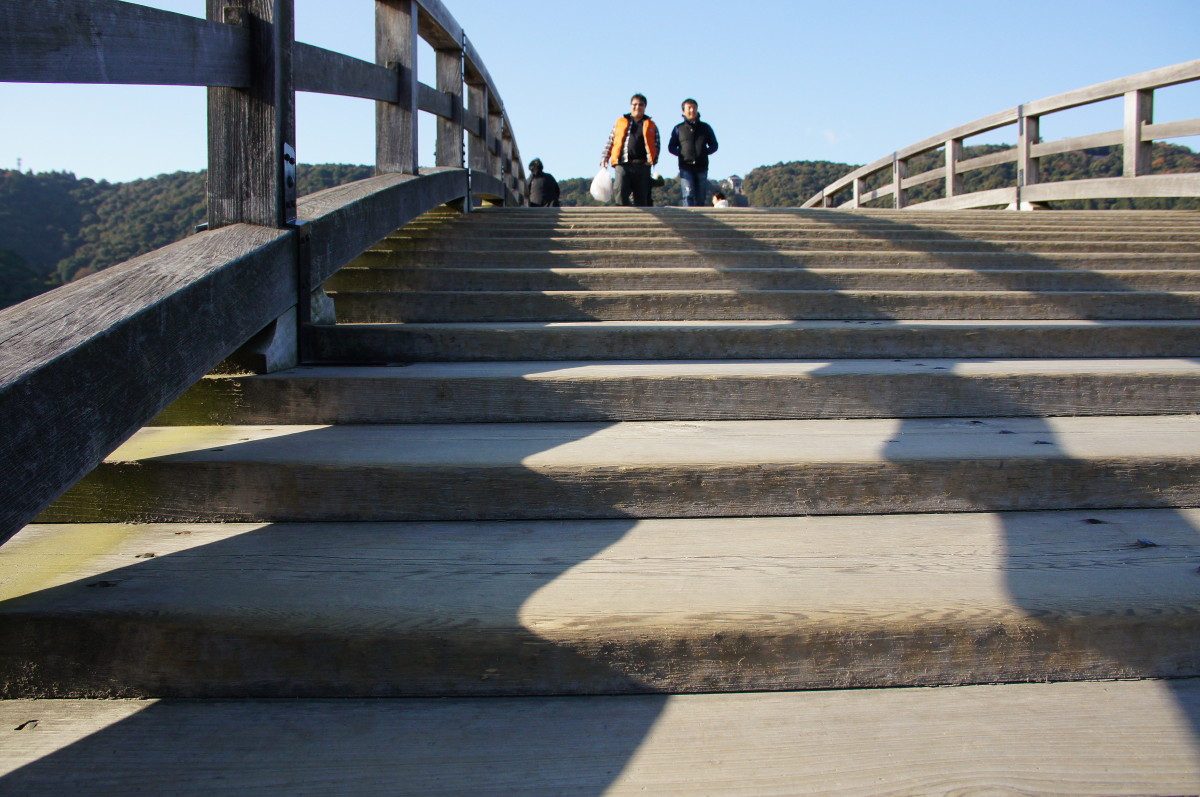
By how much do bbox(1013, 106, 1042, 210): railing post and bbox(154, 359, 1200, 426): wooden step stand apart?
5559 millimetres

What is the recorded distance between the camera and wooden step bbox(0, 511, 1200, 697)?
108cm

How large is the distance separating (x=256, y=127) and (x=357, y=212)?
0.59 meters

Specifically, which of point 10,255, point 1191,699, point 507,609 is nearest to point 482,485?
point 507,609

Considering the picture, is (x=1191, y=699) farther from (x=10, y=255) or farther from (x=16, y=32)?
(x=10, y=255)

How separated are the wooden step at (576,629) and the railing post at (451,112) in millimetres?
3420

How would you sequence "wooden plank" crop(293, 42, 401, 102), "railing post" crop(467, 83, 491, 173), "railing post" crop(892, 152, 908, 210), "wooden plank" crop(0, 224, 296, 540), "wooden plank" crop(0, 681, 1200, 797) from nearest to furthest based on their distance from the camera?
"wooden plank" crop(0, 681, 1200, 797) → "wooden plank" crop(0, 224, 296, 540) → "wooden plank" crop(293, 42, 401, 102) → "railing post" crop(467, 83, 491, 173) → "railing post" crop(892, 152, 908, 210)

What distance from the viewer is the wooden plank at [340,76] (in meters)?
2.01

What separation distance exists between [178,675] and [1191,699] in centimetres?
142

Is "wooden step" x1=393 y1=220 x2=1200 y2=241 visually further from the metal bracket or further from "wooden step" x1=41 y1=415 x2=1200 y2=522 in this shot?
"wooden step" x1=41 y1=415 x2=1200 y2=522

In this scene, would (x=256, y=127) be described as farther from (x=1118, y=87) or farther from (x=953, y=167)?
(x=953, y=167)

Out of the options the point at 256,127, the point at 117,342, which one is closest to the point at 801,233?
the point at 256,127

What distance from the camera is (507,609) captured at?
3.67 ft

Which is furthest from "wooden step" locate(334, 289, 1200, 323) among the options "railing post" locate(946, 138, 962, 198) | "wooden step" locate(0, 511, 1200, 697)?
"railing post" locate(946, 138, 962, 198)

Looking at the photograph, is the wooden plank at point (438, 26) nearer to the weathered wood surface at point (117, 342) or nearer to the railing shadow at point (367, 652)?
the weathered wood surface at point (117, 342)
